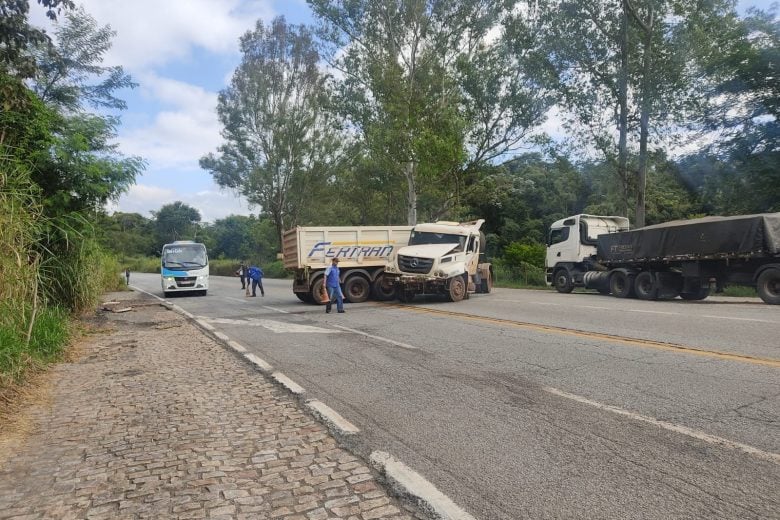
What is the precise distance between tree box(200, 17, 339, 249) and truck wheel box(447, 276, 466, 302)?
20574mm

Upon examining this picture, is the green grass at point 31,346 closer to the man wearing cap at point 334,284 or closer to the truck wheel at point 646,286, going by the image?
the man wearing cap at point 334,284

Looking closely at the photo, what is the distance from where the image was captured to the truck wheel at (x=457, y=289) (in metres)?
16.2

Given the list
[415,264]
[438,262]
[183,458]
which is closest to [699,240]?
[438,262]

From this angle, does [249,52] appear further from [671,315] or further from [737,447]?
[737,447]

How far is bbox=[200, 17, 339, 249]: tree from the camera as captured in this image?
35.3m

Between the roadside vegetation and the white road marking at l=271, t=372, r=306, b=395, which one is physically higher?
the roadside vegetation

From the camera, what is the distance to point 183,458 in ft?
13.0

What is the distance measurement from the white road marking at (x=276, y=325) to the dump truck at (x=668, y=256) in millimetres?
11064

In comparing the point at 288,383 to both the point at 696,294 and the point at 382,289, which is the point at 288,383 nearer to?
the point at 382,289

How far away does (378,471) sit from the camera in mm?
3582

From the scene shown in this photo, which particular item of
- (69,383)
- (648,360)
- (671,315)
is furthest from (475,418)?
(671,315)

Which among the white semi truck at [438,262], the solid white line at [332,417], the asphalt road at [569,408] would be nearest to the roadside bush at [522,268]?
the white semi truck at [438,262]

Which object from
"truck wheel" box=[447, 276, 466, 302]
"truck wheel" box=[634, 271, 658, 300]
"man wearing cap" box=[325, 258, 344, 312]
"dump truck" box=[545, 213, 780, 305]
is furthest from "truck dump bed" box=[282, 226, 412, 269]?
"truck wheel" box=[634, 271, 658, 300]

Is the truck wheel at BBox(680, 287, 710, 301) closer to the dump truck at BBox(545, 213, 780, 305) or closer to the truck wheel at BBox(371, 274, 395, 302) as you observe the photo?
the dump truck at BBox(545, 213, 780, 305)
